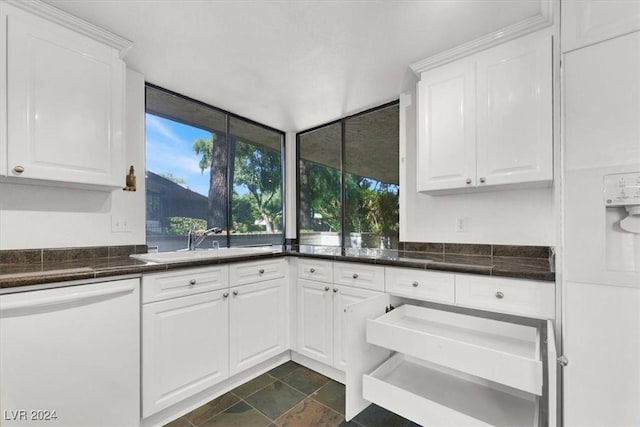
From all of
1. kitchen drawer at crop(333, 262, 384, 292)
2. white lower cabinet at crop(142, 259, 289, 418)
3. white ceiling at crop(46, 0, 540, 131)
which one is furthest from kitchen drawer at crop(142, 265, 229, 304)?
white ceiling at crop(46, 0, 540, 131)

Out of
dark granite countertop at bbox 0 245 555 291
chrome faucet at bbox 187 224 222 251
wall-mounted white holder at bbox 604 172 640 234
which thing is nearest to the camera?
wall-mounted white holder at bbox 604 172 640 234

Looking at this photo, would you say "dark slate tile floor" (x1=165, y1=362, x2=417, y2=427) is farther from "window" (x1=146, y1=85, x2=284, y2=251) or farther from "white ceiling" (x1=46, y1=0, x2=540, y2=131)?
"white ceiling" (x1=46, y1=0, x2=540, y2=131)

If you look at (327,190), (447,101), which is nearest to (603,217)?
(447,101)

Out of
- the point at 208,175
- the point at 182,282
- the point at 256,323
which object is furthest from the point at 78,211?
the point at 256,323

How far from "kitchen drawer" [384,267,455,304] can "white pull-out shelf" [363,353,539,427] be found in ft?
1.41

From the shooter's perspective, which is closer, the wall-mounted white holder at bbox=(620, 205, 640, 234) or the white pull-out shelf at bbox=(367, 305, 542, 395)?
the wall-mounted white holder at bbox=(620, 205, 640, 234)

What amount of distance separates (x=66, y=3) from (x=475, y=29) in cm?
218

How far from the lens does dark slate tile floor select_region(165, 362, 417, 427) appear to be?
1586 mm

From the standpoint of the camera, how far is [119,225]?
1955 mm

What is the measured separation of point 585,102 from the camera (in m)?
0.92

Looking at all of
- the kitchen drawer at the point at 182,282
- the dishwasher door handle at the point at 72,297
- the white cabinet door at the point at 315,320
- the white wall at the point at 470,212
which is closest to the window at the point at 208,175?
the kitchen drawer at the point at 182,282

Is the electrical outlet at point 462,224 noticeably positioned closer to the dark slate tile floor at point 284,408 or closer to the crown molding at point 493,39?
the crown molding at point 493,39

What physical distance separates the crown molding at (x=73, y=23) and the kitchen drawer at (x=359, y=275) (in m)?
1.93

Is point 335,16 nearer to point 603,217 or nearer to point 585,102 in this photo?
point 585,102
